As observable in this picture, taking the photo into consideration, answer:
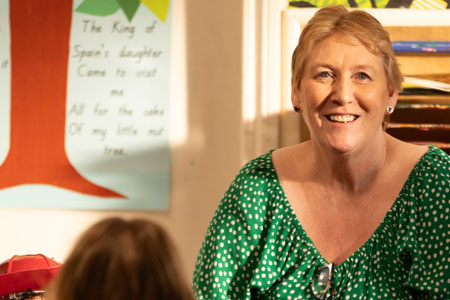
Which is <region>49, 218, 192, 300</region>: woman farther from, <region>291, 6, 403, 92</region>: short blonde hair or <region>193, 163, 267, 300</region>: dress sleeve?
<region>291, 6, 403, 92</region>: short blonde hair

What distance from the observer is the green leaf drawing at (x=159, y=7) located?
6.44 feet

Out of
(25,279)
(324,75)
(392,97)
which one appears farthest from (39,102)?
(392,97)

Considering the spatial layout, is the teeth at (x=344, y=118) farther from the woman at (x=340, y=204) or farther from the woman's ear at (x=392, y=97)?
the woman's ear at (x=392, y=97)

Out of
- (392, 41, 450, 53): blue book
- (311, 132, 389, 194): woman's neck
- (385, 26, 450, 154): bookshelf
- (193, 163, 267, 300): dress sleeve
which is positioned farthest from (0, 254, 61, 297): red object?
(392, 41, 450, 53): blue book

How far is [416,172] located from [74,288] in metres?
0.87

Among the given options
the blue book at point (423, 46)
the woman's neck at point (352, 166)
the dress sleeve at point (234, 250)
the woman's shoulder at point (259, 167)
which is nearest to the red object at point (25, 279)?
the dress sleeve at point (234, 250)

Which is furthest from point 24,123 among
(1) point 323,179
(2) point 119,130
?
(1) point 323,179

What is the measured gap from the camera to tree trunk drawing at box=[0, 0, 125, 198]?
6.65 feet

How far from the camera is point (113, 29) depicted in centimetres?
200

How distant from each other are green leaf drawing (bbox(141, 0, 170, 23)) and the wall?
0.02 metres

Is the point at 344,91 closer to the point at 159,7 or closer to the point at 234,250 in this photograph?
the point at 234,250

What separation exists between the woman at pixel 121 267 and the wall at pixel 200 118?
1083 millimetres

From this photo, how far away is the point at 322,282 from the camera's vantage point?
1.44 meters

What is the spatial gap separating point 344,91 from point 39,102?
1.04 m
